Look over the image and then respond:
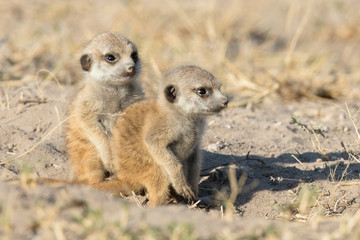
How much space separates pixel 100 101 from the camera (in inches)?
192

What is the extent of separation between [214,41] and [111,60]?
14.3 ft

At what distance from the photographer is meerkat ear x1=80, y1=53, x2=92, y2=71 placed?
5082mm

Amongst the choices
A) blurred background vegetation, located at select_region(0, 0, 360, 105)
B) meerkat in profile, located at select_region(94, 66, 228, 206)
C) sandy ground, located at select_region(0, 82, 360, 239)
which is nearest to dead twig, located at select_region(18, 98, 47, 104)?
sandy ground, located at select_region(0, 82, 360, 239)

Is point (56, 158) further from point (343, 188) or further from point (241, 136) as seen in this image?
point (343, 188)

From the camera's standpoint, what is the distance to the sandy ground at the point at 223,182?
274cm

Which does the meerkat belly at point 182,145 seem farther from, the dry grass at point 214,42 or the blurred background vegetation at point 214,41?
the blurred background vegetation at point 214,41

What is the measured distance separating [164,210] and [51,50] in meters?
6.04

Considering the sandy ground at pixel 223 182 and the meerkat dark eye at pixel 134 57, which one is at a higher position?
the meerkat dark eye at pixel 134 57

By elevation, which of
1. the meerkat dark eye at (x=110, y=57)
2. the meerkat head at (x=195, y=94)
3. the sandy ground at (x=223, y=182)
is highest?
the meerkat dark eye at (x=110, y=57)

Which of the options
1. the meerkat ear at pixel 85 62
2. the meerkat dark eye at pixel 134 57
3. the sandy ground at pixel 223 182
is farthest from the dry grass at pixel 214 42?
the meerkat dark eye at pixel 134 57

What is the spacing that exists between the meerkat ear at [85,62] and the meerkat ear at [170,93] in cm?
103

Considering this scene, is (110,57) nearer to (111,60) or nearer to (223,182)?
(111,60)

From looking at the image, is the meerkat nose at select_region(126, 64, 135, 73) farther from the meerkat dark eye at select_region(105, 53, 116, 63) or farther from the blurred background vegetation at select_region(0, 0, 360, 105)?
the blurred background vegetation at select_region(0, 0, 360, 105)

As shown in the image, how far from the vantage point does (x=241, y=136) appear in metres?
5.73
